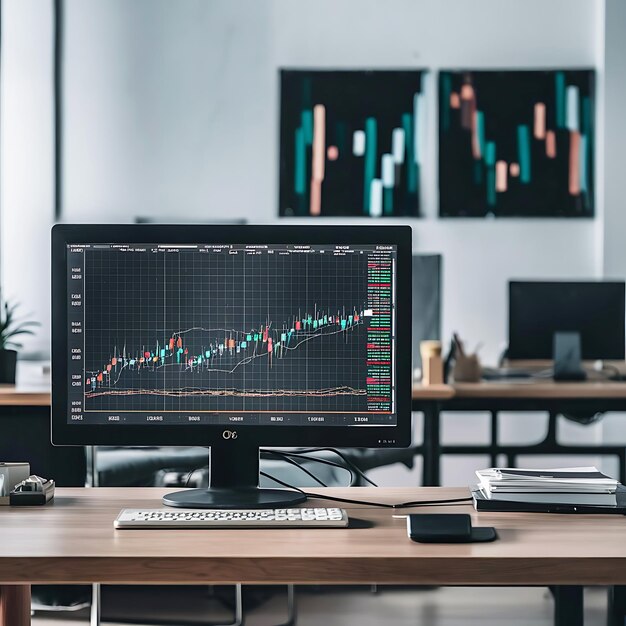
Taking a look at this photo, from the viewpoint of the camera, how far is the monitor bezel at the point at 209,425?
1.49 metres

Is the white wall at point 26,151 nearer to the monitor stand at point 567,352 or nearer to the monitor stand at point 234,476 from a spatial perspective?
the monitor stand at point 567,352

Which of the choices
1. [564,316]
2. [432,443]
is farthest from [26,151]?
[564,316]

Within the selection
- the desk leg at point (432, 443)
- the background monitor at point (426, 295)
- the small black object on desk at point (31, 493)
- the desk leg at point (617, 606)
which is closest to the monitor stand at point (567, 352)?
the background monitor at point (426, 295)

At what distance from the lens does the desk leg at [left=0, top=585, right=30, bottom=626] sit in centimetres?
136

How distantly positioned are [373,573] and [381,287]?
1.72 feet

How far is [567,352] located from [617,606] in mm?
2082

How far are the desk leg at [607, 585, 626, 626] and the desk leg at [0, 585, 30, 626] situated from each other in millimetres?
1108

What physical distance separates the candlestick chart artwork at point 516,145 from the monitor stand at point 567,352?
120 centimetres

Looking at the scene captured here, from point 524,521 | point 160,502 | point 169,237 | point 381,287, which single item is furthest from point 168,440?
point 524,521

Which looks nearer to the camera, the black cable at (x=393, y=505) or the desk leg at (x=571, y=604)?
the black cable at (x=393, y=505)

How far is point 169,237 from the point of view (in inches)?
59.2

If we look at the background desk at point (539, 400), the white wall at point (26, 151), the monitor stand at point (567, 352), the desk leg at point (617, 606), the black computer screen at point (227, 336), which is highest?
the white wall at point (26, 151)

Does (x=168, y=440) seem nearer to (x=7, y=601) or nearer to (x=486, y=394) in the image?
(x=7, y=601)

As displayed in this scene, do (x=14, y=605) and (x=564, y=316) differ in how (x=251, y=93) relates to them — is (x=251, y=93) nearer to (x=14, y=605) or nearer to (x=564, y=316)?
(x=564, y=316)
